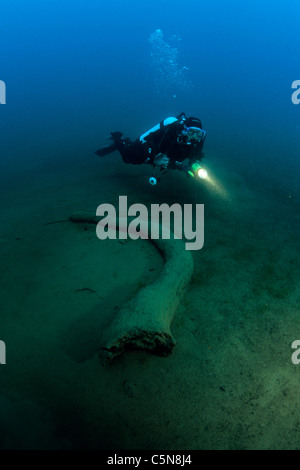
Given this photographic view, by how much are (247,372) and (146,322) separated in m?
1.13

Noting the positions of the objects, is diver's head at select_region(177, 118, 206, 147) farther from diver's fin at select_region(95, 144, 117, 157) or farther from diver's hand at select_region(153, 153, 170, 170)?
diver's fin at select_region(95, 144, 117, 157)

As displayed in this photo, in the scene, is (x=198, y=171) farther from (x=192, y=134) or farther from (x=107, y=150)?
(x=107, y=150)

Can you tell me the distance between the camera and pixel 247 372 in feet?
8.17

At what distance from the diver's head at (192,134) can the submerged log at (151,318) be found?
10.3 feet

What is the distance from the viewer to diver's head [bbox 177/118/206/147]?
532 cm

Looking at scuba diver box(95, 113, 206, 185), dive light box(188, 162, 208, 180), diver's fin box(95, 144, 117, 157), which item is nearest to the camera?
dive light box(188, 162, 208, 180)

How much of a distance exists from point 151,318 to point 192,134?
420 cm

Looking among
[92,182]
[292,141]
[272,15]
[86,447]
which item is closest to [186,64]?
[292,141]

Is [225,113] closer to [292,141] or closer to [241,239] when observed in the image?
[292,141]

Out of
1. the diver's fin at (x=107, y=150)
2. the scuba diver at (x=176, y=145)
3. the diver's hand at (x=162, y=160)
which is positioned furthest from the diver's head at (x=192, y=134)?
the diver's fin at (x=107, y=150)

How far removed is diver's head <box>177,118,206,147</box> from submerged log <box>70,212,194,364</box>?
3.14 m

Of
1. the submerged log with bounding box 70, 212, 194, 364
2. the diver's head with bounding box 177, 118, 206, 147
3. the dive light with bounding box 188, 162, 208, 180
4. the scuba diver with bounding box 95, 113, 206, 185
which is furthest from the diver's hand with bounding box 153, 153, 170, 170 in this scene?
the submerged log with bounding box 70, 212, 194, 364

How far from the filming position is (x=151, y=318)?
2553mm

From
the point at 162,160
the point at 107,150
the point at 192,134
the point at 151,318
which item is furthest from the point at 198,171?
the point at 151,318
